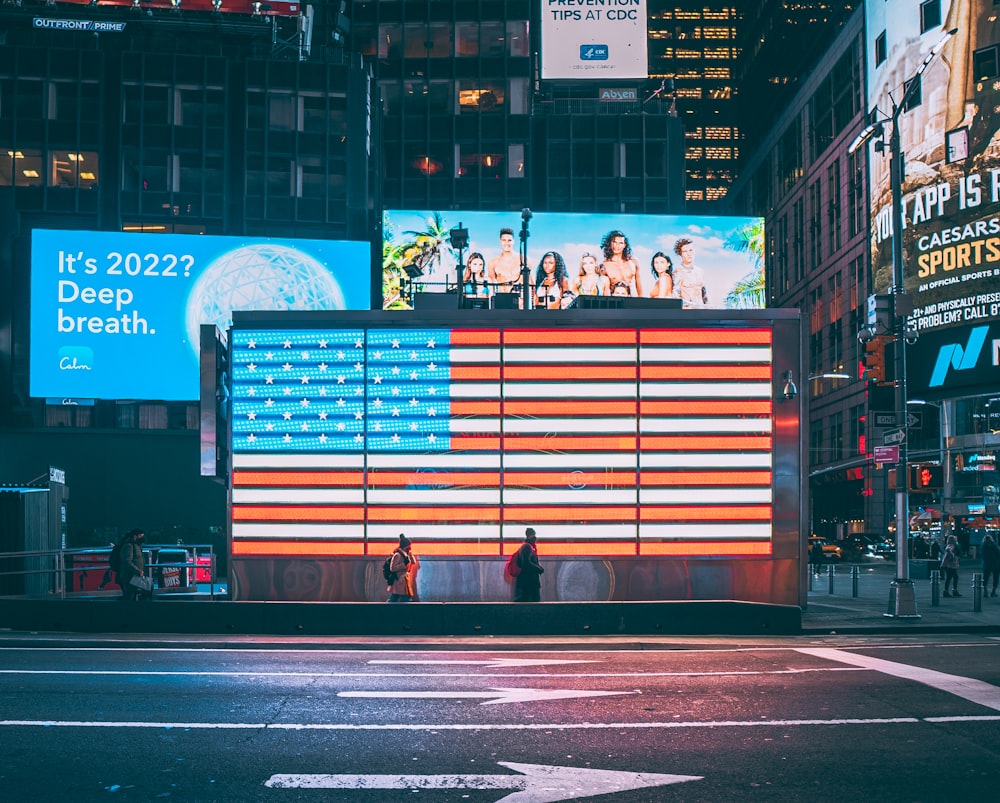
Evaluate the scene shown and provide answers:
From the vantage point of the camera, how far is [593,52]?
237 ft

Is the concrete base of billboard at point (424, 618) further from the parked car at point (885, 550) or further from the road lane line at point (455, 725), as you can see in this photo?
the parked car at point (885, 550)

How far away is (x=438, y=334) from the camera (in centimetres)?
2378

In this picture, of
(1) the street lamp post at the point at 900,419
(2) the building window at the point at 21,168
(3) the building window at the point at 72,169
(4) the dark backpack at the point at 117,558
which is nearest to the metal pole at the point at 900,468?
(1) the street lamp post at the point at 900,419

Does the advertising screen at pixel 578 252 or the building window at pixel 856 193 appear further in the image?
the building window at pixel 856 193

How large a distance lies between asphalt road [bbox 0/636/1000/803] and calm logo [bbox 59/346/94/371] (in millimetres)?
43113

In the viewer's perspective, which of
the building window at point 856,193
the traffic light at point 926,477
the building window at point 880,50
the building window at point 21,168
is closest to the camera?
the traffic light at point 926,477

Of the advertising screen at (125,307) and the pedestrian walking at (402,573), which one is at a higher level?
the advertising screen at (125,307)

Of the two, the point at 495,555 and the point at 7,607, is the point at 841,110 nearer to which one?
the point at 495,555

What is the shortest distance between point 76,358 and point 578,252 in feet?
103

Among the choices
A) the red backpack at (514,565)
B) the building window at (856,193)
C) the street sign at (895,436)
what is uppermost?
the building window at (856,193)

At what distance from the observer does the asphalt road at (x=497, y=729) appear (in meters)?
7.77

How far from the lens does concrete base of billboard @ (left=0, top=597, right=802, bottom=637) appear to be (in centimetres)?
1972

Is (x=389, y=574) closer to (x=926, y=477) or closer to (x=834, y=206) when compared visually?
(x=926, y=477)

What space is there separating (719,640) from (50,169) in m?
59.8
